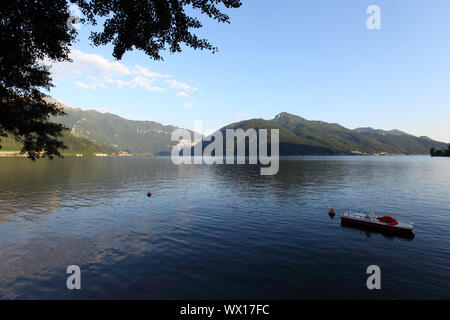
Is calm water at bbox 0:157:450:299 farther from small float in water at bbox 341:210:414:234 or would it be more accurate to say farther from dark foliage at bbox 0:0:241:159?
dark foliage at bbox 0:0:241:159

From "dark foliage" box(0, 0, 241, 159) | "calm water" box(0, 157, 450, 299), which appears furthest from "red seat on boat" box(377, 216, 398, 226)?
"dark foliage" box(0, 0, 241, 159)

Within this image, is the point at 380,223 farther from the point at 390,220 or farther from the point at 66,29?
the point at 66,29

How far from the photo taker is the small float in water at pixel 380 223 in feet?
109

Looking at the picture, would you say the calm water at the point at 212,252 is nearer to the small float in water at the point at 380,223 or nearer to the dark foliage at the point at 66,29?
the small float in water at the point at 380,223

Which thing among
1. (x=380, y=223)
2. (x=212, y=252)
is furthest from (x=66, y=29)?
(x=380, y=223)

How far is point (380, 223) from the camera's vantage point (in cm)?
3488

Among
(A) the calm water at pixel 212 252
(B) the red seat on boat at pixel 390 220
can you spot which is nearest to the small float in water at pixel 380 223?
(B) the red seat on boat at pixel 390 220

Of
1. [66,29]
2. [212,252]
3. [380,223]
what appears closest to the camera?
[66,29]

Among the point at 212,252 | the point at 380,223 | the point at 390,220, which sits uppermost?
the point at 390,220

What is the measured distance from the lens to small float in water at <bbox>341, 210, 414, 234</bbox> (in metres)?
33.1

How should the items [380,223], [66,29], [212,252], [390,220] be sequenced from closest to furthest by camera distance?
[66,29] < [212,252] < [390,220] < [380,223]

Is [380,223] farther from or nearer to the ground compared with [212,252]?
farther from the ground

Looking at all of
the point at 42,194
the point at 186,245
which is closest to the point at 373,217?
the point at 186,245
